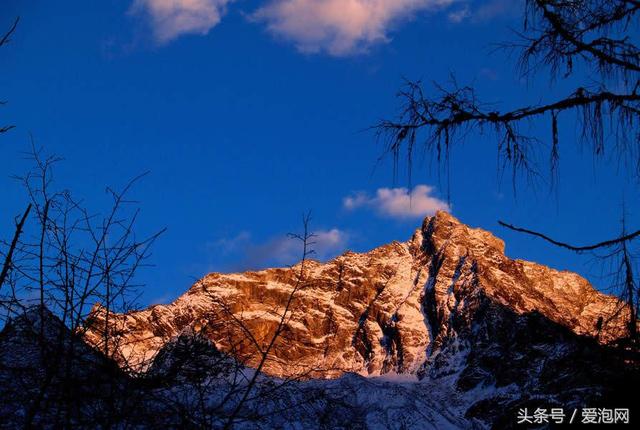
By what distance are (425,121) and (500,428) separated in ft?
185

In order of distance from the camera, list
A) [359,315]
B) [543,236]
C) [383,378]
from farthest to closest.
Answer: [359,315] < [383,378] < [543,236]

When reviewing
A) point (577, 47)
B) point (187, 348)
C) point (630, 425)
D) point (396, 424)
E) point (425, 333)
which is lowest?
point (630, 425)

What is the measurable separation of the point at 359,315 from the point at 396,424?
215 feet

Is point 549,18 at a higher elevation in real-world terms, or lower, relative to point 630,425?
higher

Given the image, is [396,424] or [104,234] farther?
[396,424]

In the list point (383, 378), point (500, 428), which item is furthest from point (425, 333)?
point (500, 428)

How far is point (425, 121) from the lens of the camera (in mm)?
4168

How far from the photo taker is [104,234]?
17.3 ft

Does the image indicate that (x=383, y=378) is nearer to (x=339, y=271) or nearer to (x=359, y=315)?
(x=359, y=315)

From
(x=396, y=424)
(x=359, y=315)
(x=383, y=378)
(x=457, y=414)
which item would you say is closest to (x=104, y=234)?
(x=396, y=424)

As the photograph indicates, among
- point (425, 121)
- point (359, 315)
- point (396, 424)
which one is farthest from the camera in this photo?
point (359, 315)

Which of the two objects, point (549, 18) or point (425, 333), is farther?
point (425, 333)

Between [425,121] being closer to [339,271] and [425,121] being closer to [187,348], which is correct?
[187,348]

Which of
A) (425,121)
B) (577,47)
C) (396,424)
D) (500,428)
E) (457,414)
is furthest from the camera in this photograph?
(457,414)
